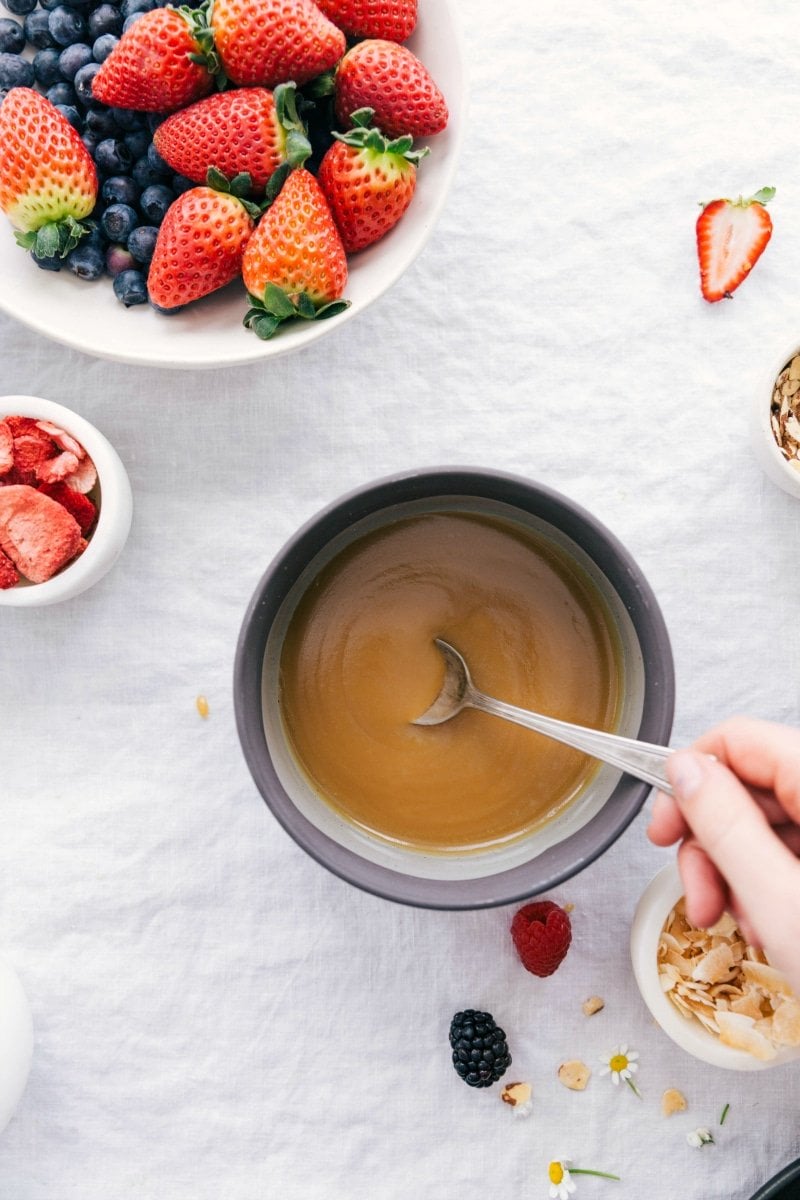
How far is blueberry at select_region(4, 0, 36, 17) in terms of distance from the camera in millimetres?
1088

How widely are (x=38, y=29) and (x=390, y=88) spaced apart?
383 millimetres

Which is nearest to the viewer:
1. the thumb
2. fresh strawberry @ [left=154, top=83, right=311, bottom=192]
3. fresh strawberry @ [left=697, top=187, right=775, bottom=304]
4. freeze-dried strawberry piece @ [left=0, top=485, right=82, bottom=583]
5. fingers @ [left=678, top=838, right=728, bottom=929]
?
the thumb

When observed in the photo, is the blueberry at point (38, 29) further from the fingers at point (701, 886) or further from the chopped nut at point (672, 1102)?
the chopped nut at point (672, 1102)

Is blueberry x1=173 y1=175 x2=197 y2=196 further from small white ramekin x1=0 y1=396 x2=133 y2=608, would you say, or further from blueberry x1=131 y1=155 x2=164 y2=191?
small white ramekin x1=0 y1=396 x2=133 y2=608

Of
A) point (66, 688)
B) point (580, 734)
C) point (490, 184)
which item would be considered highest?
point (490, 184)

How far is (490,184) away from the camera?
4.09ft

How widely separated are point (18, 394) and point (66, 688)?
35 centimetres

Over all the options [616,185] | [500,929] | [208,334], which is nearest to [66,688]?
[208,334]

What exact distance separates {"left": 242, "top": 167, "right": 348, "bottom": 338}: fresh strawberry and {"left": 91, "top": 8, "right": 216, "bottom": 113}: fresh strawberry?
14cm

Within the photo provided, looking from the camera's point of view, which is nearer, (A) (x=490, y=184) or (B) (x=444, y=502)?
(B) (x=444, y=502)

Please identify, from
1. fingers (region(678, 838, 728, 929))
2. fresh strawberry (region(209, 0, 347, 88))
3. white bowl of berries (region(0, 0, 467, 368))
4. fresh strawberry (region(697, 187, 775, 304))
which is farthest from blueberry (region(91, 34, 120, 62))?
fingers (region(678, 838, 728, 929))

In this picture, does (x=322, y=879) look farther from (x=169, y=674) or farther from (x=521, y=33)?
(x=521, y=33)

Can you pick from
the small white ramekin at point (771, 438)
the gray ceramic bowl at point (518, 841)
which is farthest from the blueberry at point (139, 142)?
the small white ramekin at point (771, 438)

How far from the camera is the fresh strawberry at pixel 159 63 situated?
1002mm
